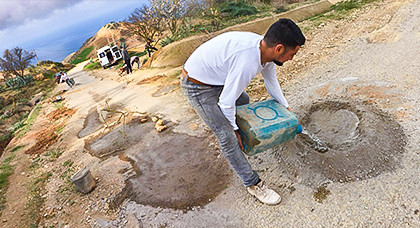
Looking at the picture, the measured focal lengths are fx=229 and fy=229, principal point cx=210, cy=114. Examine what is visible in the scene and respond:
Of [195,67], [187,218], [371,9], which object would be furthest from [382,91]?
[371,9]

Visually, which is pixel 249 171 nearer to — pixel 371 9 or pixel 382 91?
pixel 382 91

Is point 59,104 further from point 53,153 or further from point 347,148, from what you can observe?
point 347,148

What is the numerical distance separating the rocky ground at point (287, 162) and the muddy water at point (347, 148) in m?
0.01

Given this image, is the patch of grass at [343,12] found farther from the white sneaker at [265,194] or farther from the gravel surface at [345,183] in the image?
the white sneaker at [265,194]

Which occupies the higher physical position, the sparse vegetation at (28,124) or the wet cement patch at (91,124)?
the wet cement patch at (91,124)

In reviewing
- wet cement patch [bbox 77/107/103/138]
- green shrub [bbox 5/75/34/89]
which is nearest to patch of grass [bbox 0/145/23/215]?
wet cement patch [bbox 77/107/103/138]

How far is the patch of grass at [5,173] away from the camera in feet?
11.6

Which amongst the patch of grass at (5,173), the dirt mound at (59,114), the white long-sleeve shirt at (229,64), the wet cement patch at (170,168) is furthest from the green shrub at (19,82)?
the white long-sleeve shirt at (229,64)

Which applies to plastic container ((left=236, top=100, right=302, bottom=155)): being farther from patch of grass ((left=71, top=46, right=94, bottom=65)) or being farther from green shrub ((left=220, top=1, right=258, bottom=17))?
patch of grass ((left=71, top=46, right=94, bottom=65))

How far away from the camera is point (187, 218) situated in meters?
2.33

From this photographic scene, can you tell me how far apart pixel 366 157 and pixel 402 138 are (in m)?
0.54

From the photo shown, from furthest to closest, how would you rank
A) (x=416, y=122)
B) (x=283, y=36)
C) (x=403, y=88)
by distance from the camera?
(x=403, y=88)
(x=416, y=122)
(x=283, y=36)

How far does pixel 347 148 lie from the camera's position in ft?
8.14

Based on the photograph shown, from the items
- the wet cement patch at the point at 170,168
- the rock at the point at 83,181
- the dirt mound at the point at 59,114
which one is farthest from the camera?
the dirt mound at the point at 59,114
